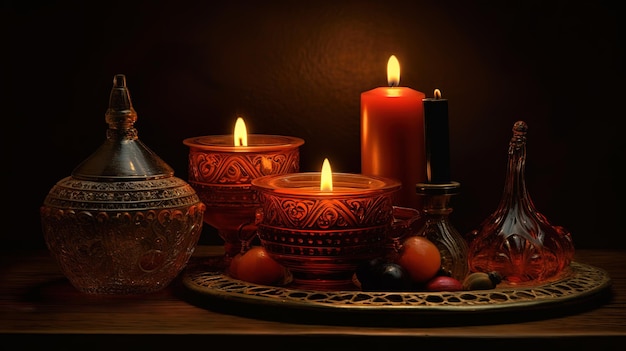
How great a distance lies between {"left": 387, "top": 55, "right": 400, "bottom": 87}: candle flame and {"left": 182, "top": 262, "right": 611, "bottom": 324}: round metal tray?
0.90 ft

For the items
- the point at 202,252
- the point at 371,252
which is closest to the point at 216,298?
the point at 371,252

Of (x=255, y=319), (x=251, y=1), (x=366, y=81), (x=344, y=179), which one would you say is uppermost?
(x=251, y=1)

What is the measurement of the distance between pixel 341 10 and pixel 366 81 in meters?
0.09

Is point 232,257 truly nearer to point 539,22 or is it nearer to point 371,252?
point 371,252

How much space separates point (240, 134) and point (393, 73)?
187 mm

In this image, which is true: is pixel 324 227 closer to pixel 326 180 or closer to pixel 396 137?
pixel 326 180

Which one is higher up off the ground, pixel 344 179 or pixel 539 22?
pixel 539 22

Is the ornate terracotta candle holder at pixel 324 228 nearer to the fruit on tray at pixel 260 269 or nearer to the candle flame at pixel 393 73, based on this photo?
the fruit on tray at pixel 260 269

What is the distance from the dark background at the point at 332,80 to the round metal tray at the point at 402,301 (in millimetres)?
271

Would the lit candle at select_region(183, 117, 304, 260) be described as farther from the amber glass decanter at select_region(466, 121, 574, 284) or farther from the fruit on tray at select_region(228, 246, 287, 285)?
the amber glass decanter at select_region(466, 121, 574, 284)

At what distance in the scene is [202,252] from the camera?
4.48ft

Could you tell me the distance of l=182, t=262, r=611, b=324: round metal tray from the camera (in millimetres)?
1029

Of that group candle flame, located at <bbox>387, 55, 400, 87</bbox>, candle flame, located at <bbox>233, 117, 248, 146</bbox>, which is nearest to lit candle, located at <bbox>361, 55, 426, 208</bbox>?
candle flame, located at <bbox>387, 55, 400, 87</bbox>

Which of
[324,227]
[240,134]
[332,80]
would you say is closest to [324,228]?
[324,227]
